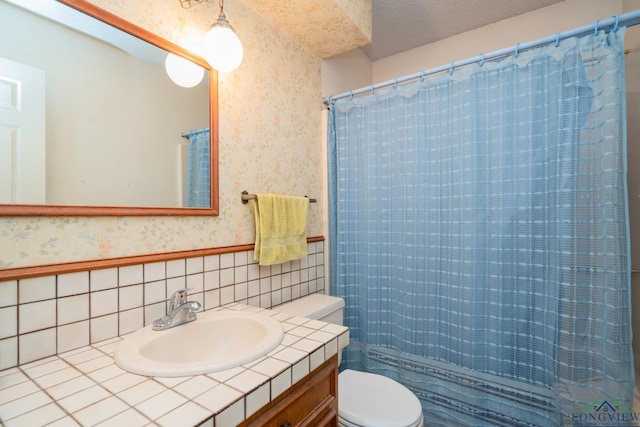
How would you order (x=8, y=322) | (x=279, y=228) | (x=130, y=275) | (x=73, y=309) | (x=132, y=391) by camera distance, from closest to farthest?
(x=132, y=391), (x=8, y=322), (x=73, y=309), (x=130, y=275), (x=279, y=228)

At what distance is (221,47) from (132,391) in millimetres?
1150

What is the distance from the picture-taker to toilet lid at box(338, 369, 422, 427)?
1126mm

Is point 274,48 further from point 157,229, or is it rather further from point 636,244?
point 636,244

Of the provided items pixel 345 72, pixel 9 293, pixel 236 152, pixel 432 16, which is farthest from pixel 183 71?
pixel 432 16

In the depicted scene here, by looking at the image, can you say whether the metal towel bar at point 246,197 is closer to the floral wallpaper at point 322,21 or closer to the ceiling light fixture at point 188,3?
the ceiling light fixture at point 188,3

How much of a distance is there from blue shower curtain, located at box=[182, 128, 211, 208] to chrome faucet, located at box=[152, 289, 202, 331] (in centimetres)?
36

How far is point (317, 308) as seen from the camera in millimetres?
1528

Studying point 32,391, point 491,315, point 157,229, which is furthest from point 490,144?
point 32,391

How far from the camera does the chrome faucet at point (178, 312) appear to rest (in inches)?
39.0

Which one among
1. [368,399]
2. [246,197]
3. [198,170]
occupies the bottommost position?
[368,399]

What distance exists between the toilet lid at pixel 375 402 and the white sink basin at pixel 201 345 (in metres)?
0.51

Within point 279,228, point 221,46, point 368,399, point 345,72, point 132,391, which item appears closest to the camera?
point 132,391

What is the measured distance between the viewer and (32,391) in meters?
0.67

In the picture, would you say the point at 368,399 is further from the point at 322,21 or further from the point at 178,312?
the point at 322,21
